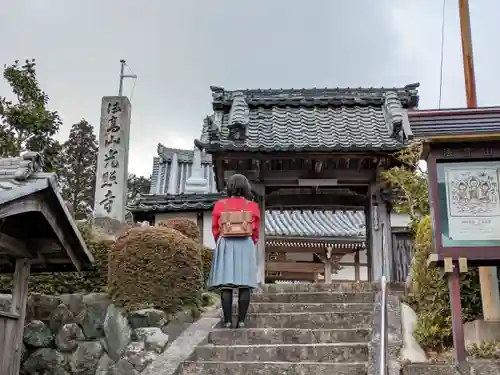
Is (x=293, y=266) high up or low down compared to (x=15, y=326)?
up

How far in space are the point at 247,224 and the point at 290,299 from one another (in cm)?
202

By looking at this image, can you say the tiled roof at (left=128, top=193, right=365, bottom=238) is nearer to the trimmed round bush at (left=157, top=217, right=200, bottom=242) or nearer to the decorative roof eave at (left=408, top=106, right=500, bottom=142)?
the trimmed round bush at (left=157, top=217, right=200, bottom=242)

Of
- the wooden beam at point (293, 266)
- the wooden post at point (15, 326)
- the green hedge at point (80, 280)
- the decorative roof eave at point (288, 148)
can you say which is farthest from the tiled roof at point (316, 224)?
the wooden post at point (15, 326)

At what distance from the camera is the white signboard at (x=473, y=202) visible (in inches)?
236

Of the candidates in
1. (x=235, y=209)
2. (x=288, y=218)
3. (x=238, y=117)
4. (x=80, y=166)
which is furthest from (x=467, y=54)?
(x=80, y=166)

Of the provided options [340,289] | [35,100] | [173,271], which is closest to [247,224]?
[173,271]

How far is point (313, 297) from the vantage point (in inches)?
355

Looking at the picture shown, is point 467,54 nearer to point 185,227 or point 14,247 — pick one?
point 185,227

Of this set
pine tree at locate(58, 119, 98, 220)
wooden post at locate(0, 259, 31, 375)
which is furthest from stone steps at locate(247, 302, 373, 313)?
pine tree at locate(58, 119, 98, 220)

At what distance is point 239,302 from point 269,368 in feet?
4.57

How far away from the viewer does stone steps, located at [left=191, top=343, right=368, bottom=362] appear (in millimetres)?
6613

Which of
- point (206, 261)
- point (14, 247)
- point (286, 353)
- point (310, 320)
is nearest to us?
point (286, 353)

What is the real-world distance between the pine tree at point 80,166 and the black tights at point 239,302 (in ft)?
86.9

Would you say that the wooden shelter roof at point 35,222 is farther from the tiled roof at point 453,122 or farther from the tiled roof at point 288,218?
the tiled roof at point 288,218
